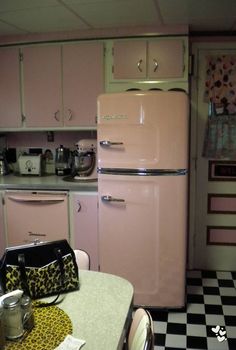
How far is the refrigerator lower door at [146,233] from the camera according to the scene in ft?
8.22

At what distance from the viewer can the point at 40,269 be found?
4.38 feet

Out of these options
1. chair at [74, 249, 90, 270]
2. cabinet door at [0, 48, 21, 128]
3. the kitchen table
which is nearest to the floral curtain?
cabinet door at [0, 48, 21, 128]

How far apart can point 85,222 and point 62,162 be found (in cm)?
74

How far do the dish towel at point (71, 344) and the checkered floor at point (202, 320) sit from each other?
1.36 meters

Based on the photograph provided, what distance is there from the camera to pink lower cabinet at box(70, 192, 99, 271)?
2861 mm

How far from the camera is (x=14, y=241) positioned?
309cm

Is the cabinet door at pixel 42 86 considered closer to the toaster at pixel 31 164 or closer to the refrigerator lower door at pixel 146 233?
the toaster at pixel 31 164

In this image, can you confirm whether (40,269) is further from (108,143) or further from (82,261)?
(108,143)

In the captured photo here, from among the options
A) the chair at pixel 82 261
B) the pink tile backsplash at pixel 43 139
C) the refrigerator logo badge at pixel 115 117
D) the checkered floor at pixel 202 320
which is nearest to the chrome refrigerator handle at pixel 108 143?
the refrigerator logo badge at pixel 115 117

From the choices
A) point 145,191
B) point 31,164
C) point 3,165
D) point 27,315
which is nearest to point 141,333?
point 27,315

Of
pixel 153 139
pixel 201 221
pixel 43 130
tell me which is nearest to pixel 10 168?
pixel 43 130

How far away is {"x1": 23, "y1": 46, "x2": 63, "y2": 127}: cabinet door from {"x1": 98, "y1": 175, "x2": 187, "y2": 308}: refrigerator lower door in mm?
973

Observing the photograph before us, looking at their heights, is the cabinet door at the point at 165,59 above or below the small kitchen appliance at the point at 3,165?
above

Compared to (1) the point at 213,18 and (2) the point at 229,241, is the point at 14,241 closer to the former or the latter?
(2) the point at 229,241
